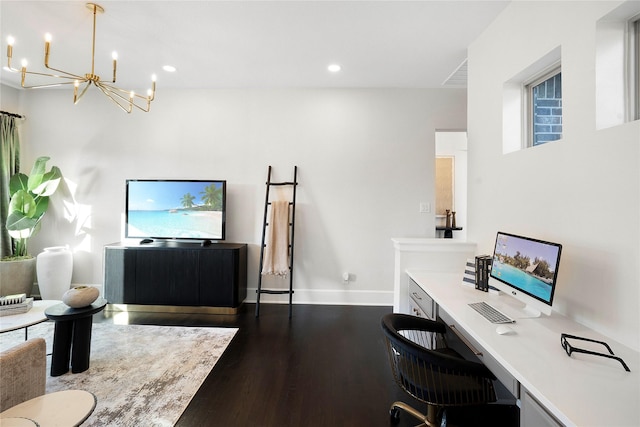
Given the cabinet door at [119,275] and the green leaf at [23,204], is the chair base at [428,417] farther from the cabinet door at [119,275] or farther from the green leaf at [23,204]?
the green leaf at [23,204]

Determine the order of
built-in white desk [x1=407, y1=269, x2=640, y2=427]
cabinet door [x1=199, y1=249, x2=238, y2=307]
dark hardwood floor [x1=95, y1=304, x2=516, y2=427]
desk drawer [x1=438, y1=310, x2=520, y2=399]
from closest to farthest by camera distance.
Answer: built-in white desk [x1=407, y1=269, x2=640, y2=427] → desk drawer [x1=438, y1=310, x2=520, y2=399] → dark hardwood floor [x1=95, y1=304, x2=516, y2=427] → cabinet door [x1=199, y1=249, x2=238, y2=307]

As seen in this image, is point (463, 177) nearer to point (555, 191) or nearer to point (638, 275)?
point (555, 191)

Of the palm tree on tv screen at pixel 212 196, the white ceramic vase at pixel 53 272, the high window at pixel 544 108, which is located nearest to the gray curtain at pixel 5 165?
the white ceramic vase at pixel 53 272

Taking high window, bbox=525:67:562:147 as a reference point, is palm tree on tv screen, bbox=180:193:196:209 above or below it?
below

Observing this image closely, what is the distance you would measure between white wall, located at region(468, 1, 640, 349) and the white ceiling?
1.66ft

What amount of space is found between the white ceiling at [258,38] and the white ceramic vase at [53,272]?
208 cm

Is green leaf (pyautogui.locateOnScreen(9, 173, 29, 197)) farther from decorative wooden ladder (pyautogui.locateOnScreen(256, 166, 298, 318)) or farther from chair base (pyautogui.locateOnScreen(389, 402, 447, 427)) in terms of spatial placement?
chair base (pyautogui.locateOnScreen(389, 402, 447, 427))

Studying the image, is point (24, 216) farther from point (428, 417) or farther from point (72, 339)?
point (428, 417)

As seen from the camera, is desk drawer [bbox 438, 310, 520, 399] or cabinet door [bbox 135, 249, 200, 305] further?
cabinet door [bbox 135, 249, 200, 305]

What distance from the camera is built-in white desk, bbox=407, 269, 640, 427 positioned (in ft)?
2.71

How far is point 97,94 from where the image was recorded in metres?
3.79

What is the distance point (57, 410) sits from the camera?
1128 mm

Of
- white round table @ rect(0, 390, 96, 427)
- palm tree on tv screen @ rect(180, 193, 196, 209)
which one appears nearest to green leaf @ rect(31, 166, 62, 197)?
palm tree on tv screen @ rect(180, 193, 196, 209)

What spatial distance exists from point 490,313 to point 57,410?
6.48 feet
